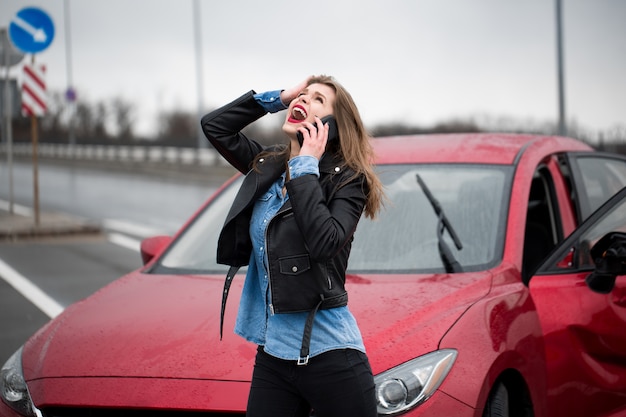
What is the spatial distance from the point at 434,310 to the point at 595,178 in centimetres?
229

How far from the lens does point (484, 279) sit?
4.02 meters

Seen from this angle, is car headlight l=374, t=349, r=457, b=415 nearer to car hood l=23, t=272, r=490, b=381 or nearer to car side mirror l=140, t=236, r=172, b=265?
car hood l=23, t=272, r=490, b=381

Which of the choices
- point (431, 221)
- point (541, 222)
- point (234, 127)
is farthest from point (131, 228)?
point (234, 127)

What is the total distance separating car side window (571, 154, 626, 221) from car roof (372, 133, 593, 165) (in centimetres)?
13

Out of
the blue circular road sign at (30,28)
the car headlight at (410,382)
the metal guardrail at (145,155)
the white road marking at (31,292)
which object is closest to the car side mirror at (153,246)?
the car headlight at (410,382)

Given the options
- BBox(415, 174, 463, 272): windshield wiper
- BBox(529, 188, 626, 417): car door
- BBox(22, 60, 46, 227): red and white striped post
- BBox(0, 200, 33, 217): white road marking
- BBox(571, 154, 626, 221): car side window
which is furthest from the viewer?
BBox(0, 200, 33, 217): white road marking

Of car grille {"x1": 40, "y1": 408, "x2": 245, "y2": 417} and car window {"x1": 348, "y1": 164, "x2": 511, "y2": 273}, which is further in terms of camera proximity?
car window {"x1": 348, "y1": 164, "x2": 511, "y2": 273}

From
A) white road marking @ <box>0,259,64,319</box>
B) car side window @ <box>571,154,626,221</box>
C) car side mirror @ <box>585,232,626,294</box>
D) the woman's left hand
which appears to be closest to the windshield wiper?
car side mirror @ <box>585,232,626,294</box>

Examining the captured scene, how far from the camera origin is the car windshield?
14.3ft

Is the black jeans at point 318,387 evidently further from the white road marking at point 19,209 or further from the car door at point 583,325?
the white road marking at point 19,209

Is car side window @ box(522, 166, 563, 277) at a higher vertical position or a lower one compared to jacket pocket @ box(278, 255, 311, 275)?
lower

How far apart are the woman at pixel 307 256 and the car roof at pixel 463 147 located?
204cm

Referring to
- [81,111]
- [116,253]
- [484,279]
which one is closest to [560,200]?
[484,279]

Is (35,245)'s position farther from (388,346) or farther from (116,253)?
(388,346)
